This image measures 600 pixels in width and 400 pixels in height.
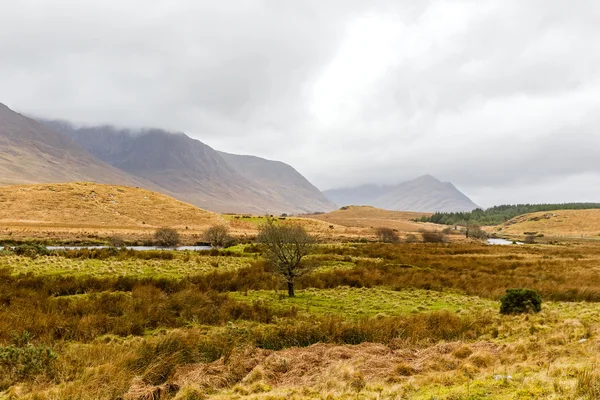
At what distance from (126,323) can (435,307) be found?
14.5m

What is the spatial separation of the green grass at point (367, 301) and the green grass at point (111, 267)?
25.7 feet

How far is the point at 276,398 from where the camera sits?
294 inches

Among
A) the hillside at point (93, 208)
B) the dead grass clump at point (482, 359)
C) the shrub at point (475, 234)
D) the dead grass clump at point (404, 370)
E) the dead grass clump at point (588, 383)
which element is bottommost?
the shrub at point (475, 234)

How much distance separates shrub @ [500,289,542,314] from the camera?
17.2 m

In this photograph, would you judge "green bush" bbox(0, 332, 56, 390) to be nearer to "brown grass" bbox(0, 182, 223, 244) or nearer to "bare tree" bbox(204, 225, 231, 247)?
"bare tree" bbox(204, 225, 231, 247)

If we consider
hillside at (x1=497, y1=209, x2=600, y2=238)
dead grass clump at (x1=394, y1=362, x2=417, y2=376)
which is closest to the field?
dead grass clump at (x1=394, y1=362, x2=417, y2=376)

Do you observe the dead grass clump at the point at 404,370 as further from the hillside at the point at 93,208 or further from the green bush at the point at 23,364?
the hillside at the point at 93,208

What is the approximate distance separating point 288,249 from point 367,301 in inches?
221

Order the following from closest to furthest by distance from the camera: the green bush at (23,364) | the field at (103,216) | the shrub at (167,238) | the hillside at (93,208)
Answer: the green bush at (23,364), the shrub at (167,238), the field at (103,216), the hillside at (93,208)

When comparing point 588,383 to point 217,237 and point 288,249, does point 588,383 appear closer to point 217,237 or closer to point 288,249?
point 288,249

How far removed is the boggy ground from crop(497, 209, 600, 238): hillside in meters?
157

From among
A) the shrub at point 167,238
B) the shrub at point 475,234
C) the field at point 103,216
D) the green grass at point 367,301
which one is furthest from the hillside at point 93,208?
the green grass at point 367,301

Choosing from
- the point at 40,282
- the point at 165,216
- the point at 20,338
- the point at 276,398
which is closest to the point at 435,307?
the point at 276,398

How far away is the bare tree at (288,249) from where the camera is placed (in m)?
22.0
